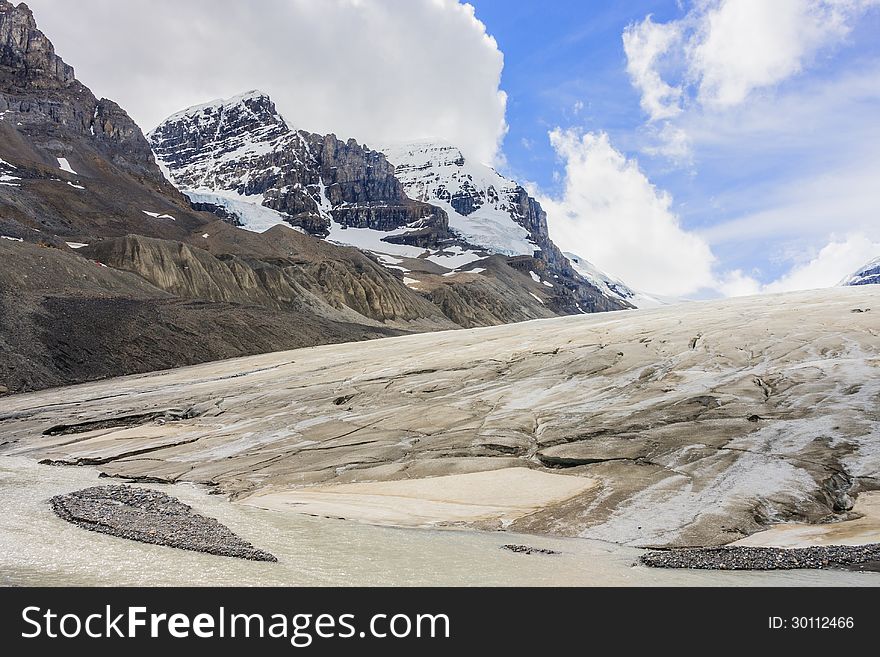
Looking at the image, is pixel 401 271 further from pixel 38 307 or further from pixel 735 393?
pixel 735 393

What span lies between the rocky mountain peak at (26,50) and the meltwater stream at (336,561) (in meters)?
202

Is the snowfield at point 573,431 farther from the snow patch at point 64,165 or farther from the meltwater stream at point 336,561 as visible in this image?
the snow patch at point 64,165

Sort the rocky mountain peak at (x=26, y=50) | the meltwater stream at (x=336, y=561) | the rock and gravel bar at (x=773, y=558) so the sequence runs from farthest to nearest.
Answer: the rocky mountain peak at (x=26, y=50), the rock and gravel bar at (x=773, y=558), the meltwater stream at (x=336, y=561)

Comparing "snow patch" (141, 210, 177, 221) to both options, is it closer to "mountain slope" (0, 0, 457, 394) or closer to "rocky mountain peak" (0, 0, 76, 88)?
"mountain slope" (0, 0, 457, 394)

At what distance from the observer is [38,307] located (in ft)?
162

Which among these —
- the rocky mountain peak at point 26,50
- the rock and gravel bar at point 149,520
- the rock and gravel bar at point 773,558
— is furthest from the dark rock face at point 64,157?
the rock and gravel bar at point 773,558

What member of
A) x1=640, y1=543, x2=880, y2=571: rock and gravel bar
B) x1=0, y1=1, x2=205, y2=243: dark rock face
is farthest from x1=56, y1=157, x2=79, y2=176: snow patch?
x1=640, y1=543, x2=880, y2=571: rock and gravel bar

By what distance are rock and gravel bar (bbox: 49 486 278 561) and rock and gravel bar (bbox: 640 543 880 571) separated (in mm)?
6520

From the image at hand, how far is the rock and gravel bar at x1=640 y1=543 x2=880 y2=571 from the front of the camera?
30.3 ft

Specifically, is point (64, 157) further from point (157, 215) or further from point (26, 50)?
point (26, 50)

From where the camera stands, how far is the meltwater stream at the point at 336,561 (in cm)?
827

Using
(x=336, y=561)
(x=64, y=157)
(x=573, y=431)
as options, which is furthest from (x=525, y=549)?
(x=64, y=157)

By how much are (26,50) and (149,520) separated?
21151 cm
